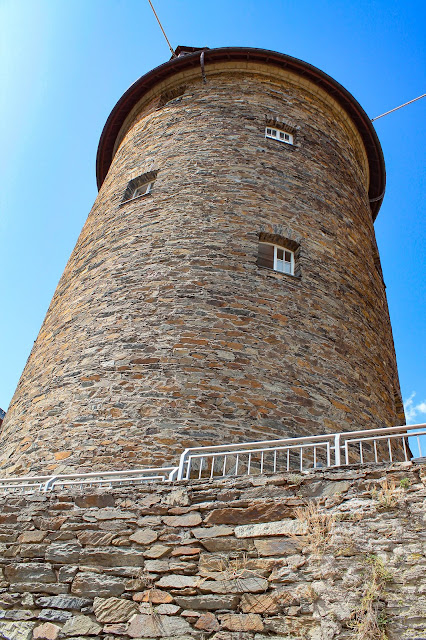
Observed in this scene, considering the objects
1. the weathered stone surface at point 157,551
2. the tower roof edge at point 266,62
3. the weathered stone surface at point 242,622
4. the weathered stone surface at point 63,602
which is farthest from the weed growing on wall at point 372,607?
the tower roof edge at point 266,62

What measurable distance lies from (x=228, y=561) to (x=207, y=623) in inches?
17.9

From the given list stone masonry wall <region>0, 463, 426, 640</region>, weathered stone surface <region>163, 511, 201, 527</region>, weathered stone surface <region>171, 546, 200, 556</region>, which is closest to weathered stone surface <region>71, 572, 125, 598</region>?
stone masonry wall <region>0, 463, 426, 640</region>

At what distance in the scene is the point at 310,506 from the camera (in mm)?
4172

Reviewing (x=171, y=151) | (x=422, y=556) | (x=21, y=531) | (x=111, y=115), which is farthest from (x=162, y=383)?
(x=111, y=115)

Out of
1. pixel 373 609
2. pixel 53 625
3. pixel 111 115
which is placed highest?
pixel 111 115

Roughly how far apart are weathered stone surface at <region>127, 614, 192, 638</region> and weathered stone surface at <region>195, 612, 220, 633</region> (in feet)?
0.26

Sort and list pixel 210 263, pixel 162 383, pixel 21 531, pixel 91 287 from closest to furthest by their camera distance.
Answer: pixel 21 531, pixel 162 383, pixel 210 263, pixel 91 287

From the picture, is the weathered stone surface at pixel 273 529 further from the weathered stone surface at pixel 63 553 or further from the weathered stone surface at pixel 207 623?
the weathered stone surface at pixel 63 553

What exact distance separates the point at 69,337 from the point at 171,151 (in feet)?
14.7

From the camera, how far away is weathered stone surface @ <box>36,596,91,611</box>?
4199mm

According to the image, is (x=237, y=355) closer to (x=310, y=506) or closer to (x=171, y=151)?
(x=310, y=506)

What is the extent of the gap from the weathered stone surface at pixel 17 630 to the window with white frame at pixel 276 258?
19.7 feet

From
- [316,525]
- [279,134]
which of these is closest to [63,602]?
[316,525]

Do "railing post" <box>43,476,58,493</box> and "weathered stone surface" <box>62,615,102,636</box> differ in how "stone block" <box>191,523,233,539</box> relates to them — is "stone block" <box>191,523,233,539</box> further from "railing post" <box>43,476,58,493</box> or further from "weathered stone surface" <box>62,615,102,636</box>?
"railing post" <box>43,476,58,493</box>
